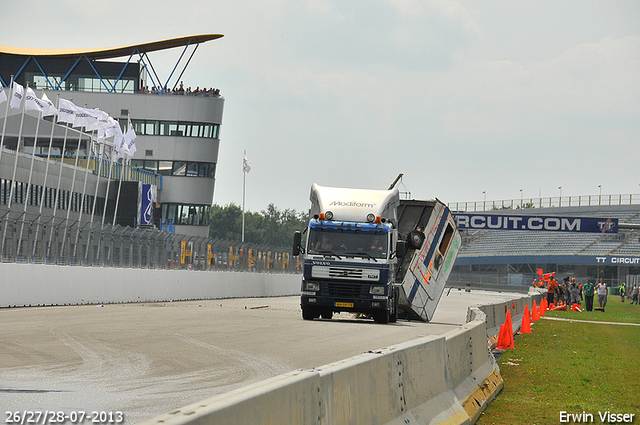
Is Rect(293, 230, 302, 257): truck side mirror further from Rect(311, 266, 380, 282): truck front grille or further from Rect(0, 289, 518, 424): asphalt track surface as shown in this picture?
Rect(0, 289, 518, 424): asphalt track surface

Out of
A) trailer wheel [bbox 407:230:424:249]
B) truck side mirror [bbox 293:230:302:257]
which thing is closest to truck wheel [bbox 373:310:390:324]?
trailer wheel [bbox 407:230:424:249]

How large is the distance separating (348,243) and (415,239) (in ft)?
9.08

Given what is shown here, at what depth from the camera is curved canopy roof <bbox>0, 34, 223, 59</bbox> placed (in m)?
74.5

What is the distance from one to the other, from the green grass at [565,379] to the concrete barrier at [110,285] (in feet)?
45.0

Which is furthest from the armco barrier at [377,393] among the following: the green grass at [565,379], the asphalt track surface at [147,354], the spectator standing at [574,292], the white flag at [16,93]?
the spectator standing at [574,292]

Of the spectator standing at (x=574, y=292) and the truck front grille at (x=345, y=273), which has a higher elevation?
the spectator standing at (x=574, y=292)

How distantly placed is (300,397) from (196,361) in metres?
7.81

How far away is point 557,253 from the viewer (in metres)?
97.8

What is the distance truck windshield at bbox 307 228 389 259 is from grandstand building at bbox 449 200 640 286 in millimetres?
67888

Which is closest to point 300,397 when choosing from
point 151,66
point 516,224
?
point 516,224

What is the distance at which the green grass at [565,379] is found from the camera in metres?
9.62

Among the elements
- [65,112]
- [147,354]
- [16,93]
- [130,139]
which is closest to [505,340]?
[147,354]

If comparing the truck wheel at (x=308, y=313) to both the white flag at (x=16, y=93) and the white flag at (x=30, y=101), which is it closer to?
the white flag at (x=16, y=93)

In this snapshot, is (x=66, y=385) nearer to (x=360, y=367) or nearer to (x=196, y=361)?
(x=196, y=361)
